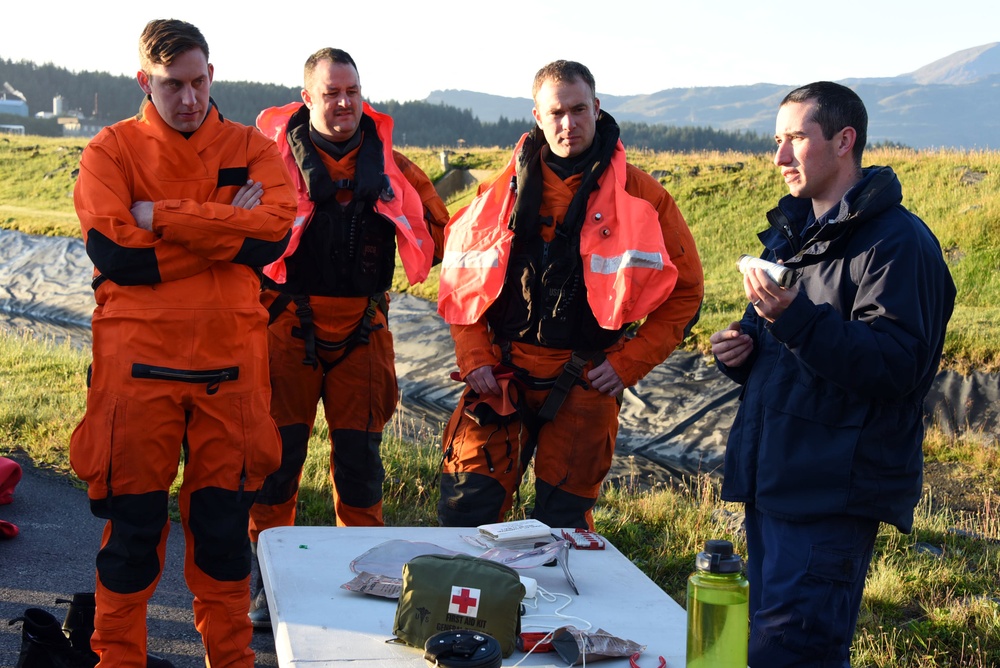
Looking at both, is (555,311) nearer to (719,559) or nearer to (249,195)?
(249,195)

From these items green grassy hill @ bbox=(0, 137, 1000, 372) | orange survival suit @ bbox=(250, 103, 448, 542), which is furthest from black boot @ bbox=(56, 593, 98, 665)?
green grassy hill @ bbox=(0, 137, 1000, 372)

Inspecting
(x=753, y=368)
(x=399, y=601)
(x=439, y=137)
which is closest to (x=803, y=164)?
(x=753, y=368)

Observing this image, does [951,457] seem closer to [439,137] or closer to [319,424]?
[319,424]

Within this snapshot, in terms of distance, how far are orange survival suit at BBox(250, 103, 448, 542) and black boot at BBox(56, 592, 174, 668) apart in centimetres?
92

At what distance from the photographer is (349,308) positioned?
4441 mm

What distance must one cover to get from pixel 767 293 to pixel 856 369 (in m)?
0.31

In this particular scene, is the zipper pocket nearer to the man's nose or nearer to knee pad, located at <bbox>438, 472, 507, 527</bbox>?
knee pad, located at <bbox>438, 472, 507, 527</bbox>

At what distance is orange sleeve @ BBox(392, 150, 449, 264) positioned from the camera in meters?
4.78

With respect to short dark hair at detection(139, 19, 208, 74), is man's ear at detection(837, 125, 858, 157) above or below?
below

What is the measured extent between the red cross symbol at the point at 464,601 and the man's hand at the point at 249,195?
6.25 ft

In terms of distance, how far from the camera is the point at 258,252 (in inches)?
142

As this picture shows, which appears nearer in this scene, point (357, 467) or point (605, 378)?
point (605, 378)

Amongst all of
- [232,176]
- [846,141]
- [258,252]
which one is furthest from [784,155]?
[232,176]

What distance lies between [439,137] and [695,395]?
307 feet
